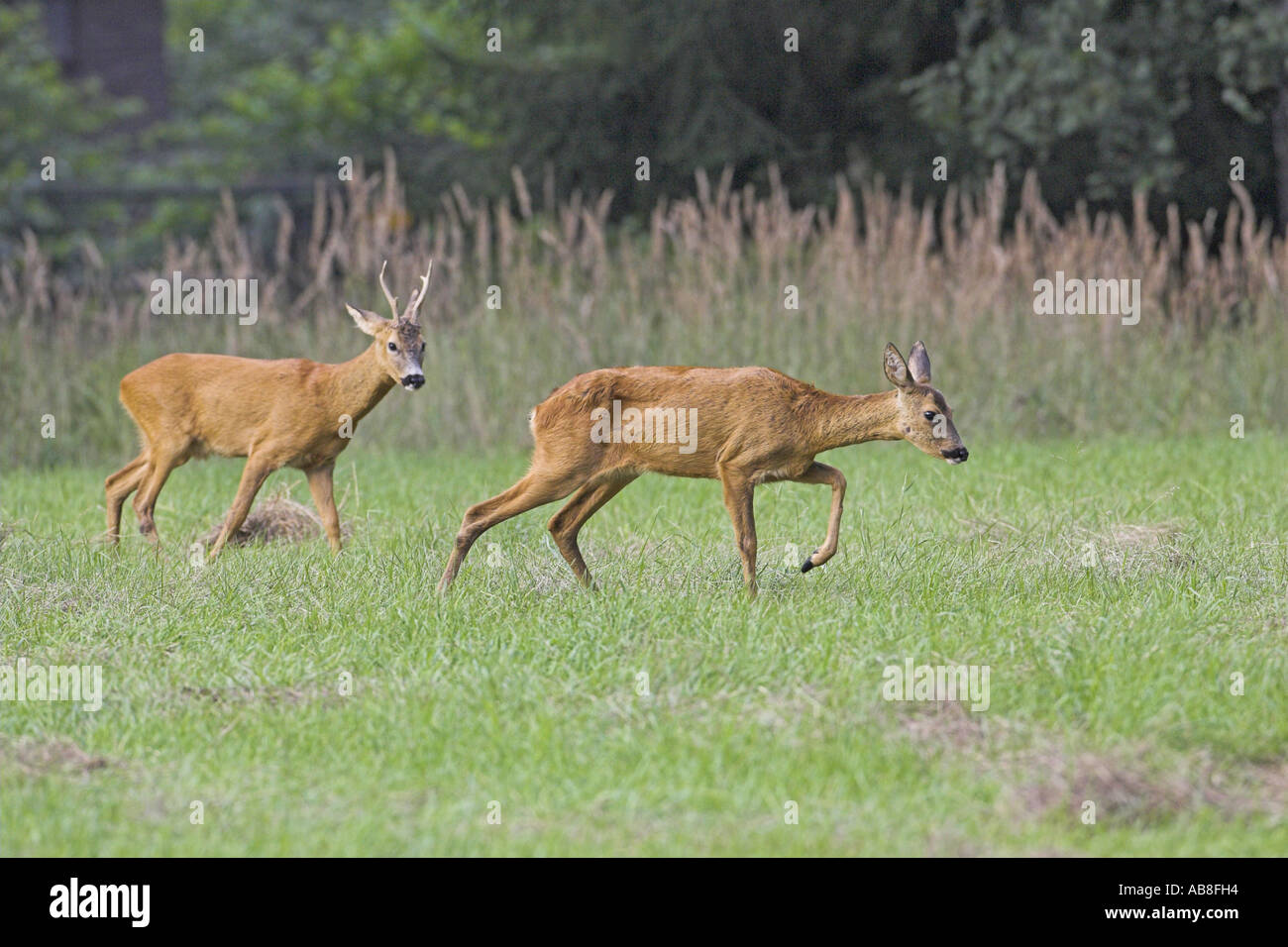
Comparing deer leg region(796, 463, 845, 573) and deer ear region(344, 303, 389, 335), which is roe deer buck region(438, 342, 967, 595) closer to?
deer leg region(796, 463, 845, 573)

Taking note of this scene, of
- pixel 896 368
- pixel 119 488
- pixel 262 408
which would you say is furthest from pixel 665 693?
pixel 119 488

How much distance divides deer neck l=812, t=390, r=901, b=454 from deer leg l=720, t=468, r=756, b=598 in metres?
0.33

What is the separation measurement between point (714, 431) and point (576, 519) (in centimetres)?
69

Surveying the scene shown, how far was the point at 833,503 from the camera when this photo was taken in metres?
6.86

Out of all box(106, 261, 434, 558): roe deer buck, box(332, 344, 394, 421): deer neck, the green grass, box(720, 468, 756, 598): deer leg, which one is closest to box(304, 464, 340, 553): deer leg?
box(106, 261, 434, 558): roe deer buck

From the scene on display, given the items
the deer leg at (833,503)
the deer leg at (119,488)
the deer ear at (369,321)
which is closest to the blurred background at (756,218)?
the deer leg at (119,488)

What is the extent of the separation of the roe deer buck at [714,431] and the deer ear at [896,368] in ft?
0.16

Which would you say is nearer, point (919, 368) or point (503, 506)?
point (919, 368)

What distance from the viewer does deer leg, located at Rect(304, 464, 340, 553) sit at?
8008 mm

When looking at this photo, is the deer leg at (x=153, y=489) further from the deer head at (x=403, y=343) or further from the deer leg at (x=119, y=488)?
the deer head at (x=403, y=343)

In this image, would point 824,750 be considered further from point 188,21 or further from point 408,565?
point 188,21

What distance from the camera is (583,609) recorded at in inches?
267

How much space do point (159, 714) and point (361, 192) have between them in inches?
296

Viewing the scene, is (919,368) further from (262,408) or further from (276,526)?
(276,526)
